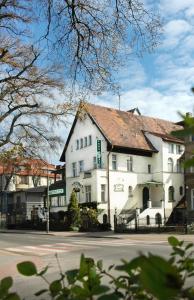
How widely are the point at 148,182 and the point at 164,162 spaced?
10.4 ft

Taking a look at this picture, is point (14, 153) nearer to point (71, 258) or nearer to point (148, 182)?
point (71, 258)

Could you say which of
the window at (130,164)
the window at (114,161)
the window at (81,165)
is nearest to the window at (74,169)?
the window at (81,165)

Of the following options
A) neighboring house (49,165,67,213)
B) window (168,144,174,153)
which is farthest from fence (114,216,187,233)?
neighboring house (49,165,67,213)

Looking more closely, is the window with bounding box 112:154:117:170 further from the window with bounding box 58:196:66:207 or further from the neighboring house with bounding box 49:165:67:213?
the window with bounding box 58:196:66:207

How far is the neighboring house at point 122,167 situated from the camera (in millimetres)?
57469

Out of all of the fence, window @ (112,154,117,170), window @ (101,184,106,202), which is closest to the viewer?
the fence

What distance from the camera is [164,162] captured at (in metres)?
61.9

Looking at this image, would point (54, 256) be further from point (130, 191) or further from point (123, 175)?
point (130, 191)

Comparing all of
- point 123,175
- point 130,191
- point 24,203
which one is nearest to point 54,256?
point 123,175

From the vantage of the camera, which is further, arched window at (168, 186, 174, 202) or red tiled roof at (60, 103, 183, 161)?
arched window at (168, 186, 174, 202)

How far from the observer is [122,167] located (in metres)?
59.8

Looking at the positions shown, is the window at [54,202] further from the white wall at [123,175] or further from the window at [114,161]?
the window at [114,161]

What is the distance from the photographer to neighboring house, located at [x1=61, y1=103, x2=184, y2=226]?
57.5 m

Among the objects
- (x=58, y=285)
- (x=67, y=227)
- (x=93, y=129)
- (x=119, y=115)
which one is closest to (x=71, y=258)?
(x=58, y=285)
